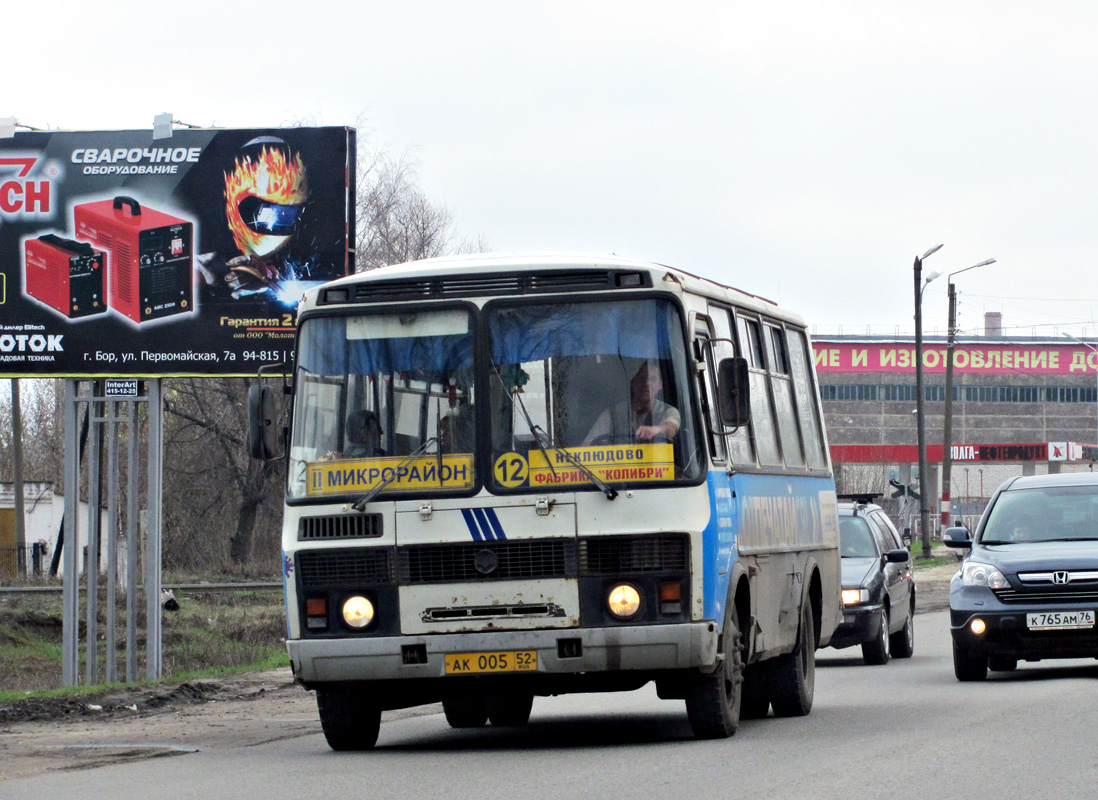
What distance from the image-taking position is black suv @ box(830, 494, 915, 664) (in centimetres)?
1861

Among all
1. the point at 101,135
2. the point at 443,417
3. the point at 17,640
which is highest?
the point at 101,135

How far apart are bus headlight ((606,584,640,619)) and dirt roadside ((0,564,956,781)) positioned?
9.91 feet

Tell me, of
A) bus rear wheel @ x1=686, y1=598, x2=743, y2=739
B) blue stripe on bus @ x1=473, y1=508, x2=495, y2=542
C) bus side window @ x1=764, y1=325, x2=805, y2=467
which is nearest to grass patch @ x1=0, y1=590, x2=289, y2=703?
bus side window @ x1=764, y1=325, x2=805, y2=467

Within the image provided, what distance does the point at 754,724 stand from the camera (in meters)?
12.2

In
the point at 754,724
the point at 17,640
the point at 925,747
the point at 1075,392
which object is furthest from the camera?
the point at 1075,392

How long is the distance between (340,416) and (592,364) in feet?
4.88

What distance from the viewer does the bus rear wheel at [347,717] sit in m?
10.7

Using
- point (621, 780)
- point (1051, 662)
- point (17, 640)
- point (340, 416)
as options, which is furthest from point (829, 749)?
point (17, 640)

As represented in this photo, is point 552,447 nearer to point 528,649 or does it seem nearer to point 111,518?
point 528,649

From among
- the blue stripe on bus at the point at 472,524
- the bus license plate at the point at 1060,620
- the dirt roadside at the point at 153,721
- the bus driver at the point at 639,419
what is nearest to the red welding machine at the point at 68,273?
the dirt roadside at the point at 153,721

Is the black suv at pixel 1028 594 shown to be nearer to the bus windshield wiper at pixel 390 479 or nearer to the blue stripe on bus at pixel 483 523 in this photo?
the blue stripe on bus at pixel 483 523

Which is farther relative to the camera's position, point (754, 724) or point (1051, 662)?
point (1051, 662)

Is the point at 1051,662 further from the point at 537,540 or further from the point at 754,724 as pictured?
the point at 537,540

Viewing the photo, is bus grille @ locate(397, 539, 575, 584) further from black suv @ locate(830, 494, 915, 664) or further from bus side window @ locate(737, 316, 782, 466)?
black suv @ locate(830, 494, 915, 664)
